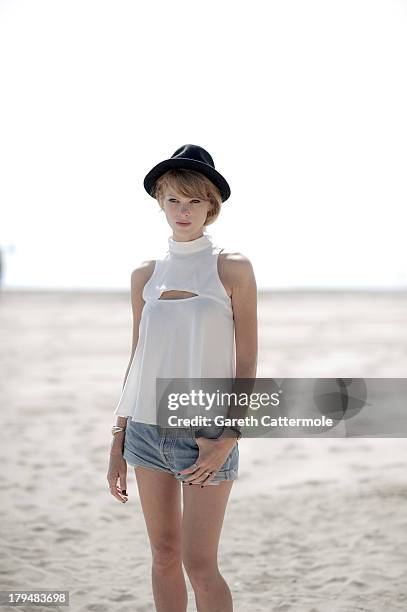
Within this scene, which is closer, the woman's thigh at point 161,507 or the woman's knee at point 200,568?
the woman's knee at point 200,568

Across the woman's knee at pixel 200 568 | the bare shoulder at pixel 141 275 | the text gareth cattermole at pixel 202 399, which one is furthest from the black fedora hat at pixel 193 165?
the woman's knee at pixel 200 568

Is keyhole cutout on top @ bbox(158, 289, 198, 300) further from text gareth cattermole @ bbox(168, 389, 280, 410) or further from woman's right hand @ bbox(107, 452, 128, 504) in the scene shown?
woman's right hand @ bbox(107, 452, 128, 504)

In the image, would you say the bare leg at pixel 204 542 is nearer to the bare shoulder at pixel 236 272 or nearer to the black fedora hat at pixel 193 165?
the bare shoulder at pixel 236 272

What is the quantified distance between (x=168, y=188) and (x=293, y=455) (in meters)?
4.58

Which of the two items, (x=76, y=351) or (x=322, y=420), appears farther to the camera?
(x=76, y=351)

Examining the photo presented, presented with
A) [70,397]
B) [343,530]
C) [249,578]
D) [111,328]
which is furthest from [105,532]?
[111,328]

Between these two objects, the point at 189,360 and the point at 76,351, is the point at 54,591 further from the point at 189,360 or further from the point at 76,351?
the point at 76,351

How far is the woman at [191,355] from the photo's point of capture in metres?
2.46

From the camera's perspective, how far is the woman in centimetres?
246

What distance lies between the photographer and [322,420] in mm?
3260

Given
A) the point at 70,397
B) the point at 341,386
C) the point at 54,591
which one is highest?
the point at 70,397

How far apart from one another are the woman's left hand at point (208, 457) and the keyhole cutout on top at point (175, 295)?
535 millimetres

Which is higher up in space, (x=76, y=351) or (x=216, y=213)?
(x=76, y=351)

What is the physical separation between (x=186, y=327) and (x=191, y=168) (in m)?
0.60
